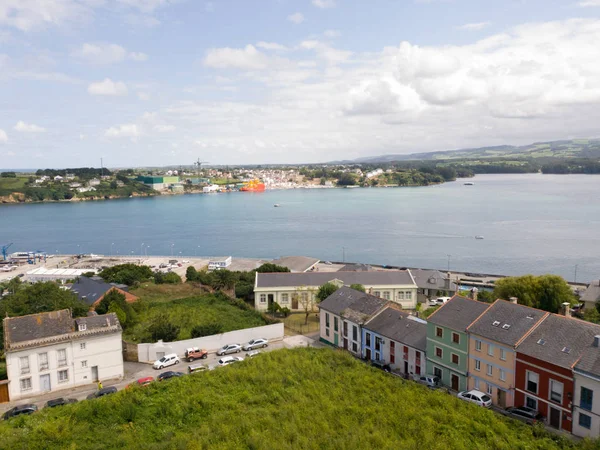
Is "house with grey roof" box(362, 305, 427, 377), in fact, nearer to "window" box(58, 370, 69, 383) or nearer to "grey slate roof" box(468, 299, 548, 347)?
"grey slate roof" box(468, 299, 548, 347)

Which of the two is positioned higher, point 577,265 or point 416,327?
point 416,327

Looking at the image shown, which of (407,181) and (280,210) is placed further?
(407,181)

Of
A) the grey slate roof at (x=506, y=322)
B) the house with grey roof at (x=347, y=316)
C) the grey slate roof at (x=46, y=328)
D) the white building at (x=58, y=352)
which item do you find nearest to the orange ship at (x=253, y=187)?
the house with grey roof at (x=347, y=316)

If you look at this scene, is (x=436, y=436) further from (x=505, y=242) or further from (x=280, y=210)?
(x=280, y=210)

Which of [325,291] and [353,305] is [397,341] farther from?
[325,291]

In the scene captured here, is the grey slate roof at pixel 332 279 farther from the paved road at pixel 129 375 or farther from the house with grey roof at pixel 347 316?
the paved road at pixel 129 375

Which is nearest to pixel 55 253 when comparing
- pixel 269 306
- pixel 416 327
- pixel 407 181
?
pixel 269 306

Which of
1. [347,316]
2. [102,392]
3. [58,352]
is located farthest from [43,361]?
[347,316]
